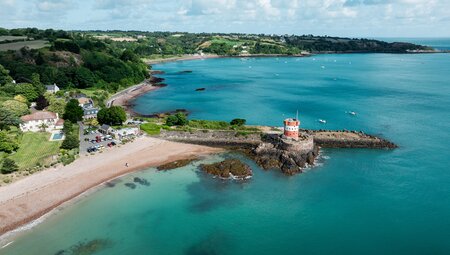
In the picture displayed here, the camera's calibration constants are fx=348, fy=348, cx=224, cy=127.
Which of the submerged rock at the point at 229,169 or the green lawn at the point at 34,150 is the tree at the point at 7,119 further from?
the submerged rock at the point at 229,169

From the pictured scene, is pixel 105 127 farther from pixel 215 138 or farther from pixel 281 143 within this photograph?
pixel 281 143

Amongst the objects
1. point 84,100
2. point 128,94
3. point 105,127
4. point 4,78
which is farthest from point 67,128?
point 128,94

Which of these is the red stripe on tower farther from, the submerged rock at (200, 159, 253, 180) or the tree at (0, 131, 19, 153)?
the tree at (0, 131, 19, 153)

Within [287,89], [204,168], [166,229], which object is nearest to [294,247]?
[166,229]

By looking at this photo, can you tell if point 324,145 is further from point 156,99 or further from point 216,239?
point 156,99

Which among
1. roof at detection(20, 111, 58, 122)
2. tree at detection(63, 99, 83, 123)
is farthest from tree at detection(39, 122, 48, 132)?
tree at detection(63, 99, 83, 123)

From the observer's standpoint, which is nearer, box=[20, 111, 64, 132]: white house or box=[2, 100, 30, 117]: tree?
box=[20, 111, 64, 132]: white house
